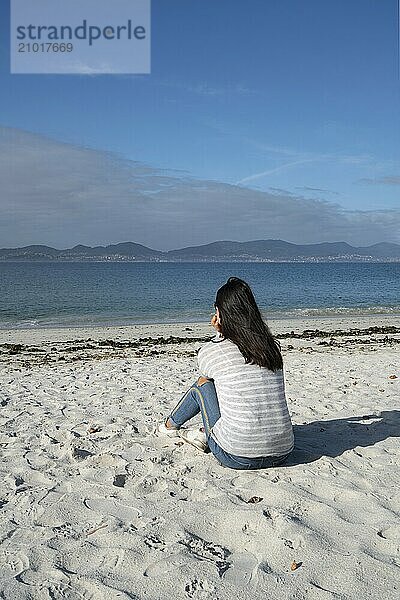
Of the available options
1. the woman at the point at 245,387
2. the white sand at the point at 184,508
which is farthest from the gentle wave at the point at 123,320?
the woman at the point at 245,387

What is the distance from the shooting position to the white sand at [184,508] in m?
3.07

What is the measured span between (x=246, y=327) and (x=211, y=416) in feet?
2.59

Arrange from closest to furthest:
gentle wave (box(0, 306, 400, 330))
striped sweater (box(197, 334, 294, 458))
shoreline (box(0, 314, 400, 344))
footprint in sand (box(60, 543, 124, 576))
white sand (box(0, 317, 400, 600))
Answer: white sand (box(0, 317, 400, 600)) < footprint in sand (box(60, 543, 124, 576)) < striped sweater (box(197, 334, 294, 458)) < shoreline (box(0, 314, 400, 344)) < gentle wave (box(0, 306, 400, 330))

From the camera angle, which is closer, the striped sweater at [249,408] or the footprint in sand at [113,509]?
the footprint in sand at [113,509]

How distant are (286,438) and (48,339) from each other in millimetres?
14654

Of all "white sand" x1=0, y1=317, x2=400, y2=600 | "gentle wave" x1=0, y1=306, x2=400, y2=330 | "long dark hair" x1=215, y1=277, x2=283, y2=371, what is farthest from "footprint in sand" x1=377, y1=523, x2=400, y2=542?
"gentle wave" x1=0, y1=306, x2=400, y2=330

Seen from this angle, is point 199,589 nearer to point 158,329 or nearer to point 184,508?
point 184,508

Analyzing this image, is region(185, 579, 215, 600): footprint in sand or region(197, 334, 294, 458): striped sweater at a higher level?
region(197, 334, 294, 458): striped sweater

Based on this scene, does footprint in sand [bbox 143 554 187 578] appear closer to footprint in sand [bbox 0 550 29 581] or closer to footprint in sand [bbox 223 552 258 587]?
footprint in sand [bbox 223 552 258 587]

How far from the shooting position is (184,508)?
3945 millimetres

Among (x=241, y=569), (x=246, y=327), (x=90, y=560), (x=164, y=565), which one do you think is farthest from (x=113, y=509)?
(x=246, y=327)

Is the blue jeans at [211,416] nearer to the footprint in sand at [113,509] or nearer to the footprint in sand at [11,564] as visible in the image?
the footprint in sand at [113,509]

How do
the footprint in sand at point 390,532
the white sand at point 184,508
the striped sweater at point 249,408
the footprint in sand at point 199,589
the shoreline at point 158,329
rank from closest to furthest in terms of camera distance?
the footprint in sand at point 199,589 < the white sand at point 184,508 < the footprint in sand at point 390,532 < the striped sweater at point 249,408 < the shoreline at point 158,329

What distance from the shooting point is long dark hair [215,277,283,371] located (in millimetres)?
4434
